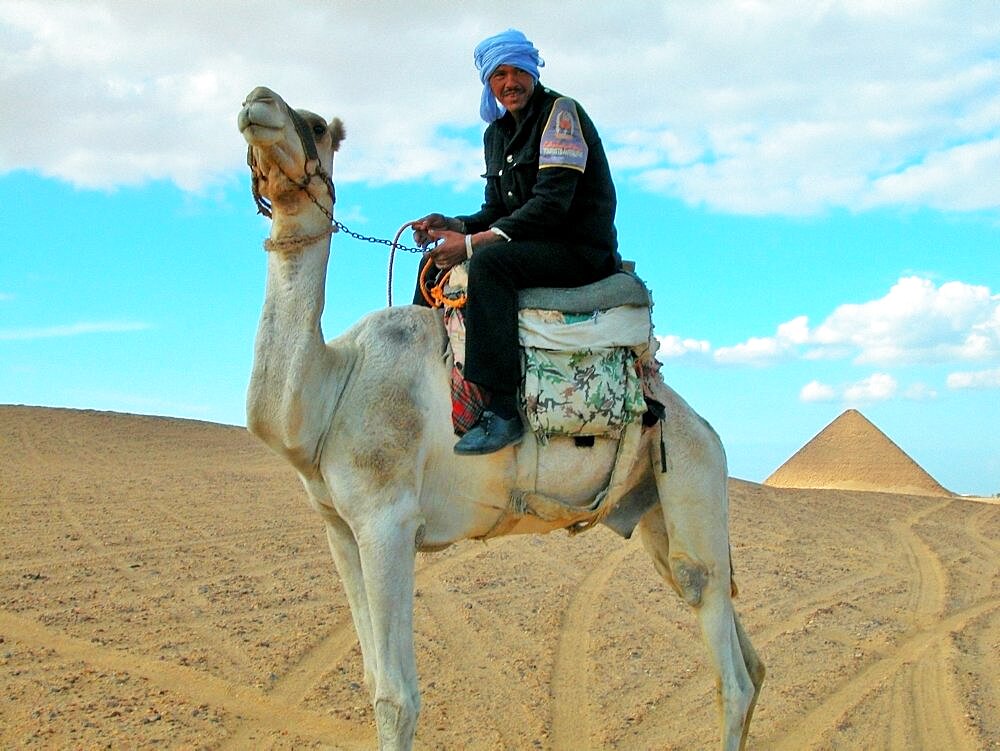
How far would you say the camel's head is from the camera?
13.9 ft

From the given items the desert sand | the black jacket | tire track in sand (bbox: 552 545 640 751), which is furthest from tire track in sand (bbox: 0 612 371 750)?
the black jacket

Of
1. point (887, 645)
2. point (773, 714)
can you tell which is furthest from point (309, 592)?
point (887, 645)

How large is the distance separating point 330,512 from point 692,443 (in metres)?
1.93

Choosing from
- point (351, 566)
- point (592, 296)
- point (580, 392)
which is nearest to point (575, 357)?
point (580, 392)

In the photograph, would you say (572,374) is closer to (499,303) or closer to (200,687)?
(499,303)

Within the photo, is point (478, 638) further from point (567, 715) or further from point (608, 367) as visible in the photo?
point (608, 367)

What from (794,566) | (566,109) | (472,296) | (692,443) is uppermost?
(566,109)

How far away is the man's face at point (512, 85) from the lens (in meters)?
4.98

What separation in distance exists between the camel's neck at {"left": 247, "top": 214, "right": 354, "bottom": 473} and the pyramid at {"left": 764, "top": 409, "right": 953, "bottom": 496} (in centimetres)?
2136

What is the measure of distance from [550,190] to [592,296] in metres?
0.59

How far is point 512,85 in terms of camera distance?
4988mm

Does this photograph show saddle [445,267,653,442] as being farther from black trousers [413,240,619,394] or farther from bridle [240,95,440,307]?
bridle [240,95,440,307]

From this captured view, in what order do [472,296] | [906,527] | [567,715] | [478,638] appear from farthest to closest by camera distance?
[906,527] → [478,638] → [567,715] → [472,296]

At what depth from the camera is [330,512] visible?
4824mm
